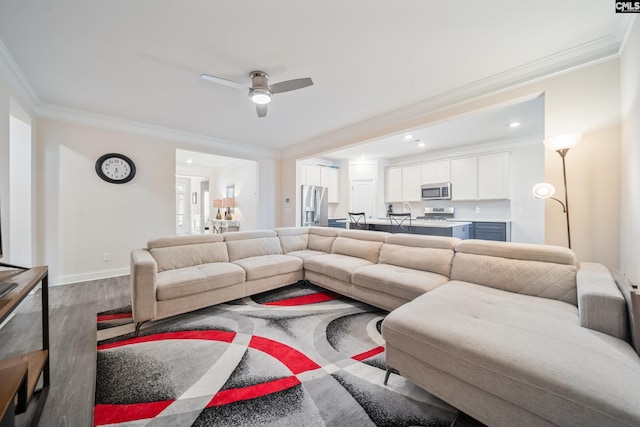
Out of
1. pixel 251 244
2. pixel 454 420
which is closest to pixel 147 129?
pixel 251 244

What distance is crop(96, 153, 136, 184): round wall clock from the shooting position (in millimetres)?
3930

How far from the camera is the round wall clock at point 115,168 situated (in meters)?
3.93

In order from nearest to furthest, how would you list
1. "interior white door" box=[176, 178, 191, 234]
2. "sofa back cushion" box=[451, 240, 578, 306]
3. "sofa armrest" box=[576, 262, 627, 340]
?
"sofa armrest" box=[576, 262, 627, 340] → "sofa back cushion" box=[451, 240, 578, 306] → "interior white door" box=[176, 178, 191, 234]

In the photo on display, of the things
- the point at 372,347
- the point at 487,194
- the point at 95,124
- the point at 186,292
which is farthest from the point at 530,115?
the point at 95,124

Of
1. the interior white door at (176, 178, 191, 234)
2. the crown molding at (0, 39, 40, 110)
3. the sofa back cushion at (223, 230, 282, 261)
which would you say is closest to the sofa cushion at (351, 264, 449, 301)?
the sofa back cushion at (223, 230, 282, 261)

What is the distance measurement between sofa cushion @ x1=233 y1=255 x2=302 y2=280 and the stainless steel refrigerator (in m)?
2.67

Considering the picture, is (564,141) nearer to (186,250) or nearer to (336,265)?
(336,265)

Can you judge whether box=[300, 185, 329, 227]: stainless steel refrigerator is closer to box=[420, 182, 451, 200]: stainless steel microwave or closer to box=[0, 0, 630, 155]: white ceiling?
box=[420, 182, 451, 200]: stainless steel microwave

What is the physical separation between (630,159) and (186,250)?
13.9 feet

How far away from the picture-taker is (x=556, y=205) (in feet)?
8.11

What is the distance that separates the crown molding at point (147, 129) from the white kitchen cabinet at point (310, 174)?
3.29 ft

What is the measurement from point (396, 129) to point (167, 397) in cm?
398

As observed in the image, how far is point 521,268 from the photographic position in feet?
6.75

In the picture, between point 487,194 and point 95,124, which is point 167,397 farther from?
point 487,194
